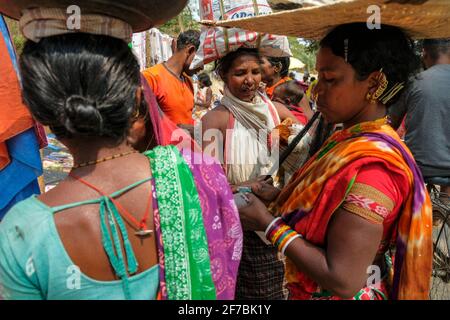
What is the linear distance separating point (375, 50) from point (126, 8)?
0.90m

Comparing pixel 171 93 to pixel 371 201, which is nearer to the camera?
pixel 371 201

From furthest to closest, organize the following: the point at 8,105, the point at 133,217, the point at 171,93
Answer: the point at 171,93
the point at 8,105
the point at 133,217

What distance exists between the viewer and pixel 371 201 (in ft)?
4.52

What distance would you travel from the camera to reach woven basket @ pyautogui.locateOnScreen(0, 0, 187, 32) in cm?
110

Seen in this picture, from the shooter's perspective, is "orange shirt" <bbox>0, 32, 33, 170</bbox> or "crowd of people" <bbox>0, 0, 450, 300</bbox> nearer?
"crowd of people" <bbox>0, 0, 450, 300</bbox>

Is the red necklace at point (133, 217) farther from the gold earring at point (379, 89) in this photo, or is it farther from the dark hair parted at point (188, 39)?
the dark hair parted at point (188, 39)

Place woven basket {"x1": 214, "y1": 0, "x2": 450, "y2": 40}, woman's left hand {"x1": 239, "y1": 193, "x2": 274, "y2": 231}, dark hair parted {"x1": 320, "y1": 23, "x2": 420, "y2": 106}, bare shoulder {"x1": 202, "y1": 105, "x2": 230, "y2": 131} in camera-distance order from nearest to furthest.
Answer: woven basket {"x1": 214, "y1": 0, "x2": 450, "y2": 40}
dark hair parted {"x1": 320, "y1": 23, "x2": 420, "y2": 106}
woman's left hand {"x1": 239, "y1": 193, "x2": 274, "y2": 231}
bare shoulder {"x1": 202, "y1": 105, "x2": 230, "y2": 131}

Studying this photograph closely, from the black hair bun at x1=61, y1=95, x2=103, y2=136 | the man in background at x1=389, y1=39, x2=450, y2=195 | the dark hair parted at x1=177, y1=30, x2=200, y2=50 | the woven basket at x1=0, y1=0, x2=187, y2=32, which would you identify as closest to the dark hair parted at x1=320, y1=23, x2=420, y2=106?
the woven basket at x1=0, y1=0, x2=187, y2=32

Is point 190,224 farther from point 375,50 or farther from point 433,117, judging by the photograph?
point 433,117

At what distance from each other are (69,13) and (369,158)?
1.05 m

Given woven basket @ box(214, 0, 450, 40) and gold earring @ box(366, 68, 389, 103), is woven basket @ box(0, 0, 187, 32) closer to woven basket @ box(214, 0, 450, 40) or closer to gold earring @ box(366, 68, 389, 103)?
woven basket @ box(214, 0, 450, 40)

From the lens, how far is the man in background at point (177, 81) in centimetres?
394

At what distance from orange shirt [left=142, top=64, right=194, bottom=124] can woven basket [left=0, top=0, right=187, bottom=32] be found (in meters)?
2.59

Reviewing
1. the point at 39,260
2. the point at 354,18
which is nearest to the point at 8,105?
the point at 39,260
